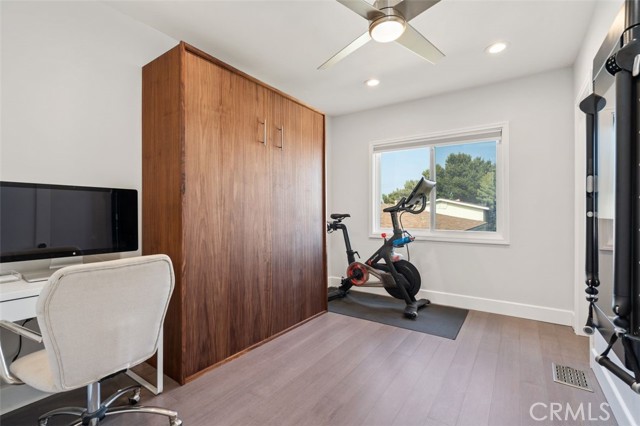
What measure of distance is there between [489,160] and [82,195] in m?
3.82

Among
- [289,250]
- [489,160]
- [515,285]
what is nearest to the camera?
[289,250]

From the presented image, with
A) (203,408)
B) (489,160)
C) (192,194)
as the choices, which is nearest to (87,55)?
(192,194)

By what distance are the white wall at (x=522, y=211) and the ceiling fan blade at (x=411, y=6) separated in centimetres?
212

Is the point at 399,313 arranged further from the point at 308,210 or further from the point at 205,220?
the point at 205,220

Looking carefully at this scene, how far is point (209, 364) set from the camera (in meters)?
2.10

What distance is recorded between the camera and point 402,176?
4.02m

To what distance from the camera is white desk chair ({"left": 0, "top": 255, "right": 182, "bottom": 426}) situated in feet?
3.75

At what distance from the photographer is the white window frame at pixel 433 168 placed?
3199 mm

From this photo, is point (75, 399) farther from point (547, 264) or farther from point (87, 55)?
point (547, 264)

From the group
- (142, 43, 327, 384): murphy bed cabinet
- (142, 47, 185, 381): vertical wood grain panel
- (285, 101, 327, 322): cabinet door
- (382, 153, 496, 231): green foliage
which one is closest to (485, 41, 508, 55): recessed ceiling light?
(382, 153, 496, 231): green foliage

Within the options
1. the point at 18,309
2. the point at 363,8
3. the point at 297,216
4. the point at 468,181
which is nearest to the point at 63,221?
the point at 18,309

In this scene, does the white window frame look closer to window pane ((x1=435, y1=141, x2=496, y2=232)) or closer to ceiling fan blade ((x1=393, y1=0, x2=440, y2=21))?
window pane ((x1=435, y1=141, x2=496, y2=232))

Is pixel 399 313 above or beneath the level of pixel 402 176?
beneath

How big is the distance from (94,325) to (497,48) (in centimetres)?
341
